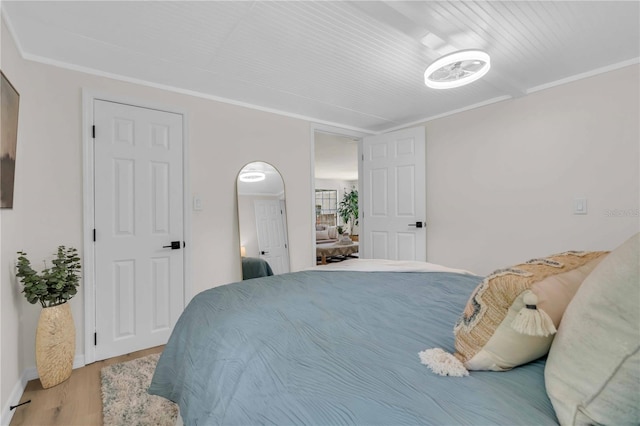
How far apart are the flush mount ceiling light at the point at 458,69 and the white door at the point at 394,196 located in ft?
4.61

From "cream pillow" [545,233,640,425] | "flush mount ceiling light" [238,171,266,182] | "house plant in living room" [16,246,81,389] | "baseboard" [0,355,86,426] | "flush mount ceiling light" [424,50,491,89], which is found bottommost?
"baseboard" [0,355,86,426]

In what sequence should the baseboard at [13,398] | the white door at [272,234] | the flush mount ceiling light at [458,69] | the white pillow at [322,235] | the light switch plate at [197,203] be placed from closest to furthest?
the baseboard at [13,398], the flush mount ceiling light at [458,69], the light switch plate at [197,203], the white door at [272,234], the white pillow at [322,235]

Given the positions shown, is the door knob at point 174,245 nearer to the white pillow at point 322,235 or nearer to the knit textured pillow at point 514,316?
the knit textured pillow at point 514,316

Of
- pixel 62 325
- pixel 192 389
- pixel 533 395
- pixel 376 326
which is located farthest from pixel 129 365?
pixel 533 395

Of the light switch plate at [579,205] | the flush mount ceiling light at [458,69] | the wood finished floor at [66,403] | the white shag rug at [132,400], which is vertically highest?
the flush mount ceiling light at [458,69]

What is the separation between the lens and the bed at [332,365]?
665mm

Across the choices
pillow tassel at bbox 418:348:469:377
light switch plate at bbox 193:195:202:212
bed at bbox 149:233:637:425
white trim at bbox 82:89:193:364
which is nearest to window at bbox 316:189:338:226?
light switch plate at bbox 193:195:202:212

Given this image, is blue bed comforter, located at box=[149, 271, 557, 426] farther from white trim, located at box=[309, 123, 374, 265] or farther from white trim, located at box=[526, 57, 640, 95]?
white trim, located at box=[526, 57, 640, 95]

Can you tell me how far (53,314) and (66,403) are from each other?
0.58m

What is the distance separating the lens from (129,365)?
227 centimetres

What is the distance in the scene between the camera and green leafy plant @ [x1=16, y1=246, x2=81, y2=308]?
189cm

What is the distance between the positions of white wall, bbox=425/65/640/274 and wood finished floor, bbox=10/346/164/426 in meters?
3.35

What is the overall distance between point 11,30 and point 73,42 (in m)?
0.30

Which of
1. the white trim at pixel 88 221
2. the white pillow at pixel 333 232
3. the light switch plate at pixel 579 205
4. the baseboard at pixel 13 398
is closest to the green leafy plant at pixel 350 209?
the white pillow at pixel 333 232
